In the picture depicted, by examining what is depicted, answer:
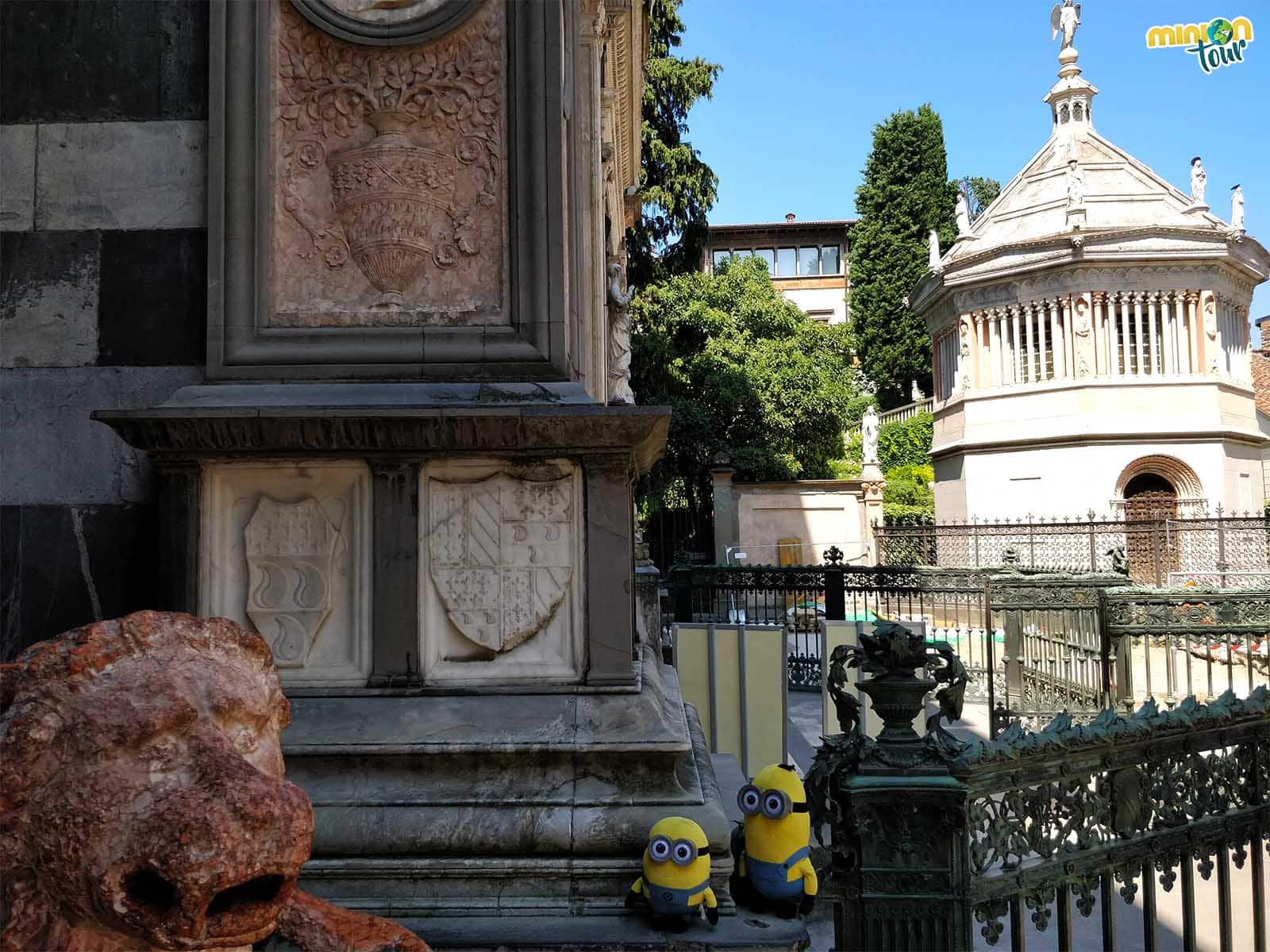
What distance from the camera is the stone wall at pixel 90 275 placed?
3698 mm

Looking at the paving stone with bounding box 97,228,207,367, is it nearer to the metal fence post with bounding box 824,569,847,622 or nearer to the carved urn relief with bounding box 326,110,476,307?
the carved urn relief with bounding box 326,110,476,307

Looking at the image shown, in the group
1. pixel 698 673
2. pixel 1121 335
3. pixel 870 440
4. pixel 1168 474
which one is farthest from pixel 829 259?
pixel 698 673

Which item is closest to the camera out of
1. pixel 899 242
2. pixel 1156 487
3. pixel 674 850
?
pixel 674 850

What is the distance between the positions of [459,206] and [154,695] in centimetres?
259

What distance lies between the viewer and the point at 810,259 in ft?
208

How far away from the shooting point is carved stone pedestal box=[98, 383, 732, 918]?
3.29 m

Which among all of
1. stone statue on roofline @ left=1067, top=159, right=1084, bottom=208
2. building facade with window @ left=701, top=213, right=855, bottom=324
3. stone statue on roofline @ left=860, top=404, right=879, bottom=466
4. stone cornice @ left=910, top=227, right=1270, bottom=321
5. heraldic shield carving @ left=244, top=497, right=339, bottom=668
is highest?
building facade with window @ left=701, top=213, right=855, bottom=324

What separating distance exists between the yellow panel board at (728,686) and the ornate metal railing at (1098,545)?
18.5m

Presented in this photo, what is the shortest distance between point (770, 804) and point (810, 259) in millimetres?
63786

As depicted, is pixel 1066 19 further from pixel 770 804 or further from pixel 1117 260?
pixel 770 804

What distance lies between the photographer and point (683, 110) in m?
27.5

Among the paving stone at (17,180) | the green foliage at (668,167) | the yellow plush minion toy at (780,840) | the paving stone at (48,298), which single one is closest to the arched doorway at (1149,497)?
the green foliage at (668,167)

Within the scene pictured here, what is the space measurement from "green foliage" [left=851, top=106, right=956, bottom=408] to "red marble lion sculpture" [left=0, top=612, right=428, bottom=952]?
170 feet

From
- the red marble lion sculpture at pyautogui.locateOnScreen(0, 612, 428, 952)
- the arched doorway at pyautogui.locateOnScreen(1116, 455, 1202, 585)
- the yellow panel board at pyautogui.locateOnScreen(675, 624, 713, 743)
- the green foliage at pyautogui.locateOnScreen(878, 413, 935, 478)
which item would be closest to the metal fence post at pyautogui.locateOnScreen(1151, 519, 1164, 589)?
the arched doorway at pyautogui.locateOnScreen(1116, 455, 1202, 585)
